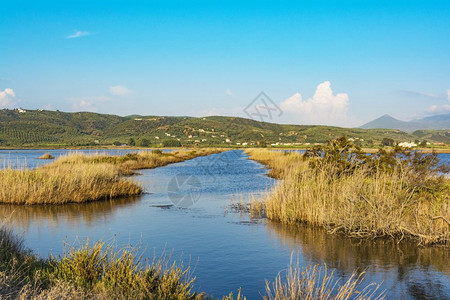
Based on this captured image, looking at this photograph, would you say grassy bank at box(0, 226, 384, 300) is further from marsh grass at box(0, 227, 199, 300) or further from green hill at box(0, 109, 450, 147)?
green hill at box(0, 109, 450, 147)

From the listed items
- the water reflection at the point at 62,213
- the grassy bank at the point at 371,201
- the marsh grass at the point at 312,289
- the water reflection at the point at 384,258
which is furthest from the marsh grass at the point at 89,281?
the grassy bank at the point at 371,201

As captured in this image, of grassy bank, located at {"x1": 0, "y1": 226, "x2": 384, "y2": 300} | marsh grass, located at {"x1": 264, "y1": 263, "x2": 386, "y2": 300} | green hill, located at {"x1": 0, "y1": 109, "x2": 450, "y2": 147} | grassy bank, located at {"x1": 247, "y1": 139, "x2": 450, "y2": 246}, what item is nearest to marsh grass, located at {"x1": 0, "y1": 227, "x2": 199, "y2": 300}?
grassy bank, located at {"x1": 0, "y1": 226, "x2": 384, "y2": 300}

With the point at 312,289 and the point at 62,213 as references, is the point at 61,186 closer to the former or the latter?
the point at 62,213

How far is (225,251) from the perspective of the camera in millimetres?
11195

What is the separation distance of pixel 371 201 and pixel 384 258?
2403 millimetres

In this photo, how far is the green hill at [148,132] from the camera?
123062 millimetres

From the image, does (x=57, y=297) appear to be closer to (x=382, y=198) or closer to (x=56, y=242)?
(x=56, y=242)

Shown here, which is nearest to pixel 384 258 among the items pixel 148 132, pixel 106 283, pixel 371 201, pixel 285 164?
pixel 371 201

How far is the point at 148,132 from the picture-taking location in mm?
142375

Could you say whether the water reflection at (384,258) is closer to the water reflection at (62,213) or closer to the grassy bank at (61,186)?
the water reflection at (62,213)

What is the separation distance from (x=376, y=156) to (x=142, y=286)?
1402cm

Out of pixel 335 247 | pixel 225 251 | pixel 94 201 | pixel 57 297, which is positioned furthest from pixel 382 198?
pixel 94 201

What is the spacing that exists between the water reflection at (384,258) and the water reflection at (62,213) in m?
7.23

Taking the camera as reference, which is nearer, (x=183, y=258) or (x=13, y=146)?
(x=183, y=258)
